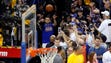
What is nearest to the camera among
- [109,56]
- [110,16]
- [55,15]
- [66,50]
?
[109,56]

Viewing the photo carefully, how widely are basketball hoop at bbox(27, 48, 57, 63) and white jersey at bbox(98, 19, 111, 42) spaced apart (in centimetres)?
224

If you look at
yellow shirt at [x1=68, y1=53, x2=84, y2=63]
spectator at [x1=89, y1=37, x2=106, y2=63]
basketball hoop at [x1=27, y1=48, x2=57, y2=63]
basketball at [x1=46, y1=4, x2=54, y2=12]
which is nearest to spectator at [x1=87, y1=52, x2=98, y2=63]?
yellow shirt at [x1=68, y1=53, x2=84, y2=63]

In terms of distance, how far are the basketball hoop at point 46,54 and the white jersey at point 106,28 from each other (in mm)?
2242

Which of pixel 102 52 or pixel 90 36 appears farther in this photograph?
pixel 90 36

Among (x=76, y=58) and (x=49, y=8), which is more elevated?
(x=76, y=58)

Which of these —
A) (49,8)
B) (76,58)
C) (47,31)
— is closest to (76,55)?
(76,58)

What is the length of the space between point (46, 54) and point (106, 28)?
2.64 meters

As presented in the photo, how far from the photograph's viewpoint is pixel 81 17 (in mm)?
19844

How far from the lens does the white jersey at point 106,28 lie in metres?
17.4

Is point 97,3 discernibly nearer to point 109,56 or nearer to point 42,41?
point 42,41

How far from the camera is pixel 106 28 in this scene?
57.1 ft

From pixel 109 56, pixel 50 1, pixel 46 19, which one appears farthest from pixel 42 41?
pixel 109 56

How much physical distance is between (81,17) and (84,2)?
6.77 feet

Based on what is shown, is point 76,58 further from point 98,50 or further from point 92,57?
point 98,50
